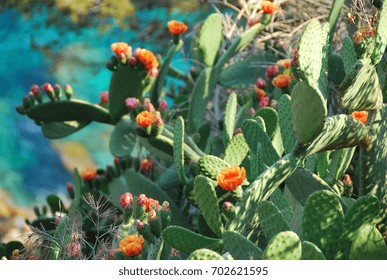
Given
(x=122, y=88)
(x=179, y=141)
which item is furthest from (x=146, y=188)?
(x=179, y=141)

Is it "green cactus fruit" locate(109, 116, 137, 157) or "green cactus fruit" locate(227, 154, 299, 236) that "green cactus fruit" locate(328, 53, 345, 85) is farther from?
"green cactus fruit" locate(227, 154, 299, 236)

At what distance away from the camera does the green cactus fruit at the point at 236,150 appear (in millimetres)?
2619

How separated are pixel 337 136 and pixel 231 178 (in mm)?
271

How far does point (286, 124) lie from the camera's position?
2.37 metres

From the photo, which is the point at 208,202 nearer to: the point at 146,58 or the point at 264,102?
the point at 264,102

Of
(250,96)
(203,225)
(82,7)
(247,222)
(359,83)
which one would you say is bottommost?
(82,7)

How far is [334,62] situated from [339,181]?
0.75m

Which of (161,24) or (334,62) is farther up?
(334,62)

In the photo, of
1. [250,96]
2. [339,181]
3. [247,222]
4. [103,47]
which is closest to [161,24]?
[103,47]

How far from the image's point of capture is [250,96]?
3.50 metres

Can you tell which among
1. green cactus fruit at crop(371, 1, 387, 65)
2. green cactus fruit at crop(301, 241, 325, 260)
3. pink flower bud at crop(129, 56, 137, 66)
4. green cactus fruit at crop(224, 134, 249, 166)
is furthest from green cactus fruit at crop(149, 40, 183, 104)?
green cactus fruit at crop(301, 241, 325, 260)

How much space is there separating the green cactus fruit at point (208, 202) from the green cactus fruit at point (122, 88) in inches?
44.8

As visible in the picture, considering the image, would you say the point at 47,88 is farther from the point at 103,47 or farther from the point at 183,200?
Result: the point at 103,47

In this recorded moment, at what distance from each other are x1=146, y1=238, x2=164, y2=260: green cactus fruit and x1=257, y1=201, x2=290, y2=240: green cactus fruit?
0.26 metres
